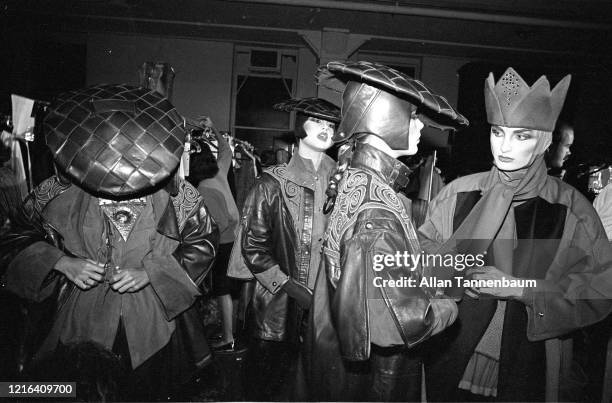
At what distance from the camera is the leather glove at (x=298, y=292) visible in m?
1.79

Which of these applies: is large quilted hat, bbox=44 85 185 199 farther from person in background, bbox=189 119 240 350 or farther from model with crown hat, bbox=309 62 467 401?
person in background, bbox=189 119 240 350

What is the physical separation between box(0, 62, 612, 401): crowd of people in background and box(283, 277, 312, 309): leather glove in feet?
1.10

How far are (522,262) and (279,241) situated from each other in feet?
3.04

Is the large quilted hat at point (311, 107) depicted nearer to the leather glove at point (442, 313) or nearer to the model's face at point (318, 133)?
the model's face at point (318, 133)

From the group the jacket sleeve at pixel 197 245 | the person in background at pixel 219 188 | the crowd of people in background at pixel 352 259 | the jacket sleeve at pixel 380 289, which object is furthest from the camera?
the person in background at pixel 219 188

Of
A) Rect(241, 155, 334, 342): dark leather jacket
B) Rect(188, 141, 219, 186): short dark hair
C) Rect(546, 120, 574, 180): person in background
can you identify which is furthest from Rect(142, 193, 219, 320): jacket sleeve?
Rect(546, 120, 574, 180): person in background

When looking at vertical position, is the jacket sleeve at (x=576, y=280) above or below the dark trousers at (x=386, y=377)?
above

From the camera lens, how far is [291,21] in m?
1.76

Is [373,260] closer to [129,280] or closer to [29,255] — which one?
[129,280]

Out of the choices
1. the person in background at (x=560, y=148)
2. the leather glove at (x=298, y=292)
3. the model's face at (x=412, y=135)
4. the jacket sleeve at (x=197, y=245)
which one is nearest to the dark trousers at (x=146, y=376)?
the jacket sleeve at (x=197, y=245)

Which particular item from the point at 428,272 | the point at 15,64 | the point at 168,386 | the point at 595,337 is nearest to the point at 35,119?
the point at 15,64

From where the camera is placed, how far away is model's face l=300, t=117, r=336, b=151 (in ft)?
6.38

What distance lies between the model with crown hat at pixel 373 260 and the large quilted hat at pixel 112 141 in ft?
1.72

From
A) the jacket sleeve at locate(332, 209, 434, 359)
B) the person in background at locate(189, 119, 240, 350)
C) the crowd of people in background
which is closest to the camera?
the jacket sleeve at locate(332, 209, 434, 359)
